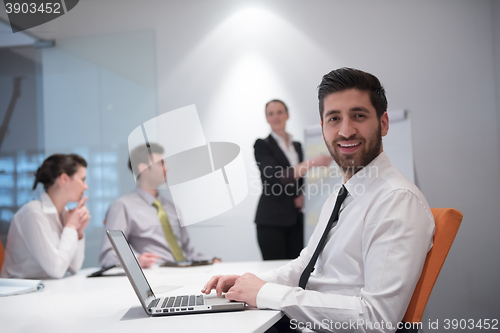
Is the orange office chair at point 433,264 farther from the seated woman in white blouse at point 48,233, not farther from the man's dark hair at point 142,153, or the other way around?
the man's dark hair at point 142,153

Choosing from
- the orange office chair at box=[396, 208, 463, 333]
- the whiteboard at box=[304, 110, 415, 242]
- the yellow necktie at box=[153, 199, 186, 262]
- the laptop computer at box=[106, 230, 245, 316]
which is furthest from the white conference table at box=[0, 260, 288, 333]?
the whiteboard at box=[304, 110, 415, 242]

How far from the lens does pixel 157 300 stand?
1.21 metres

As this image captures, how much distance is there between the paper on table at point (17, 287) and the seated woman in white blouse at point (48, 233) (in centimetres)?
24

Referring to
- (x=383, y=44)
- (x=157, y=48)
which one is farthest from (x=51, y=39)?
(x=383, y=44)

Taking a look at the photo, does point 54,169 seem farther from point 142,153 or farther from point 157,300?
point 157,300

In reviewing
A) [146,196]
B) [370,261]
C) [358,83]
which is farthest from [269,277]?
[146,196]

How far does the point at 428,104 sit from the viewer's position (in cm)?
329

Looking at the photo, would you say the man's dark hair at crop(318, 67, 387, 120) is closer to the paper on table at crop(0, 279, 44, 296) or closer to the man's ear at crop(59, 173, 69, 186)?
the paper on table at crop(0, 279, 44, 296)

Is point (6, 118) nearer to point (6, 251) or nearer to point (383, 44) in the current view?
point (6, 251)

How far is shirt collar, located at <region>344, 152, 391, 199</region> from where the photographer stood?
120 centimetres

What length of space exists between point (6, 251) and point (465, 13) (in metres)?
3.63

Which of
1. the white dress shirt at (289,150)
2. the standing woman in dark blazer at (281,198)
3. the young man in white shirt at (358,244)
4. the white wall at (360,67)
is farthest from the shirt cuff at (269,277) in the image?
the white wall at (360,67)

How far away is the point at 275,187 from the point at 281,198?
108 mm

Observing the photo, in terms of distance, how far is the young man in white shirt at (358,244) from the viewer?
0.98 metres
